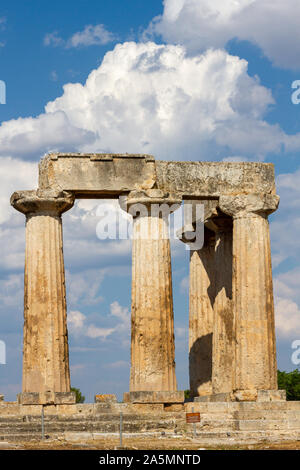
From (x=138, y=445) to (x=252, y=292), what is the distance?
13.1 m

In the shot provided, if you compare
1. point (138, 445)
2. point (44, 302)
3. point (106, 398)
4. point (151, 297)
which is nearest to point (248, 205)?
point (151, 297)

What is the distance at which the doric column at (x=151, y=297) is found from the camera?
56.7 metres

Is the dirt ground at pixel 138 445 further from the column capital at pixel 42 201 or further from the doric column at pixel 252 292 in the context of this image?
the column capital at pixel 42 201

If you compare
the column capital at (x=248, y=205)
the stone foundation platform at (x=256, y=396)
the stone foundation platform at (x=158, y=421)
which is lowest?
the stone foundation platform at (x=158, y=421)

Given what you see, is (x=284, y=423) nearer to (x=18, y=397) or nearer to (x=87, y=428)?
(x=87, y=428)

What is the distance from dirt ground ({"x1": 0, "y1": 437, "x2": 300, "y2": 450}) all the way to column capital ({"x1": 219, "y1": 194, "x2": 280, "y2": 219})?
1345 cm

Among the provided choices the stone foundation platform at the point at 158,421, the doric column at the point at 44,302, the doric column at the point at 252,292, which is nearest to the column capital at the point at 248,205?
the doric column at the point at 252,292

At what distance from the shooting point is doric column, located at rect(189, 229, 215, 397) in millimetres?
66062

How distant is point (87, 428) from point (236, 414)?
23.0 feet

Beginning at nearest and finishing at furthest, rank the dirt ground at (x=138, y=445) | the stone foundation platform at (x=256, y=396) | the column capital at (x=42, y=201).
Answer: the dirt ground at (x=138, y=445) < the stone foundation platform at (x=256, y=396) < the column capital at (x=42, y=201)

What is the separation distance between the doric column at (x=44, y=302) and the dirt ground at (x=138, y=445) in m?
6.32

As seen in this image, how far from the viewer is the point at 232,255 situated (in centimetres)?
6147

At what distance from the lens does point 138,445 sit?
155 ft

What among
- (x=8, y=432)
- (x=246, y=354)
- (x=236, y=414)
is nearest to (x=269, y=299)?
(x=246, y=354)
